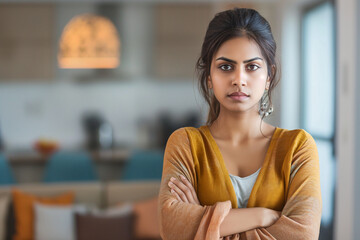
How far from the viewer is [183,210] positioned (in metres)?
0.96

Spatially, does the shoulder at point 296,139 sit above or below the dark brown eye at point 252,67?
below

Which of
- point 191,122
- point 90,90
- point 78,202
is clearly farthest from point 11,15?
point 78,202

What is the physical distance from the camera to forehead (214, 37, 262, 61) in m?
0.96

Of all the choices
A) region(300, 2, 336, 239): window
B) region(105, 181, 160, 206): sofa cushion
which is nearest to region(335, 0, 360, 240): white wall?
region(300, 2, 336, 239): window

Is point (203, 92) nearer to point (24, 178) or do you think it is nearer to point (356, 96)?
point (356, 96)

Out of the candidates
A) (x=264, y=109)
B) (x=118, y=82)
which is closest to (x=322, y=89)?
(x=118, y=82)

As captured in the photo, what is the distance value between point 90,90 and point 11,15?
1.20m

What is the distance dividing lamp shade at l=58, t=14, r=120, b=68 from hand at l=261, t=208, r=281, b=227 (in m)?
4.39

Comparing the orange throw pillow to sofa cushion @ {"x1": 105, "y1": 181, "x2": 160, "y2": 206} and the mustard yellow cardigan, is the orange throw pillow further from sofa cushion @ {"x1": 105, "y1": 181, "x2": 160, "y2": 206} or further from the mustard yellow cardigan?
the mustard yellow cardigan

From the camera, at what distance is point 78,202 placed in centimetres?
339

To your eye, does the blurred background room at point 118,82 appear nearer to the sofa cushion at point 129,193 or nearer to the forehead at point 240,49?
the sofa cushion at point 129,193

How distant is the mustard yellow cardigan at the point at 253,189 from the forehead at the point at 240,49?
20cm

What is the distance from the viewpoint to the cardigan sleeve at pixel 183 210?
927mm

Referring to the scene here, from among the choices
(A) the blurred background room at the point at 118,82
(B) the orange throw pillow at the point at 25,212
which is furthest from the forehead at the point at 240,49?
(A) the blurred background room at the point at 118,82
